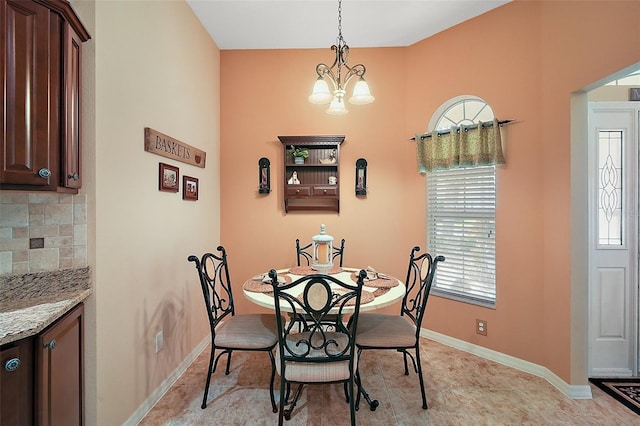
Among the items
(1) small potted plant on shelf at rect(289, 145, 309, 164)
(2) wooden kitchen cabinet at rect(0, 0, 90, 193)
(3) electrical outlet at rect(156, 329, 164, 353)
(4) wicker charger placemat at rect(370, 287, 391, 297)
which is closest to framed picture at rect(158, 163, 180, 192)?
(2) wooden kitchen cabinet at rect(0, 0, 90, 193)

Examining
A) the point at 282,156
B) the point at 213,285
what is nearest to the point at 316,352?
the point at 213,285

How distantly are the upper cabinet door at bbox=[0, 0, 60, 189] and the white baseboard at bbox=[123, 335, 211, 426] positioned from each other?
1551mm

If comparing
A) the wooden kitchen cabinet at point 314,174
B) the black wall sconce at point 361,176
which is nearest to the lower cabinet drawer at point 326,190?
the wooden kitchen cabinet at point 314,174

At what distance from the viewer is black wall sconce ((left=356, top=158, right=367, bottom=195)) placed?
3.32m

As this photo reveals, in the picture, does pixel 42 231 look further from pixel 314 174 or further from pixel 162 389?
pixel 314 174

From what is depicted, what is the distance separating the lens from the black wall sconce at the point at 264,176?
3357 millimetres

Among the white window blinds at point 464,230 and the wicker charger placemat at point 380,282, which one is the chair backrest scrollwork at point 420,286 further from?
the white window blinds at point 464,230

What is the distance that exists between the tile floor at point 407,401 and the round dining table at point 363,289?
80 centimetres

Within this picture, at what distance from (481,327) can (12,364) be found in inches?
128

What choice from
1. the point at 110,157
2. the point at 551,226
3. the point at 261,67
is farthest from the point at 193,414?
the point at 261,67

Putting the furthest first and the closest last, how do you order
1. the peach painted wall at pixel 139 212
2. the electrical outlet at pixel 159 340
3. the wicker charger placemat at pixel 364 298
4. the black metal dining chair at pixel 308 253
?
the black metal dining chair at pixel 308 253 < the electrical outlet at pixel 159 340 < the wicker charger placemat at pixel 364 298 < the peach painted wall at pixel 139 212

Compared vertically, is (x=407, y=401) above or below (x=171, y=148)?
below

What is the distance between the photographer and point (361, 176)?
3.33m

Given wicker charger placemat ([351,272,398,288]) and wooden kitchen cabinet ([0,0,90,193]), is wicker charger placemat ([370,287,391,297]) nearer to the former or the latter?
wicker charger placemat ([351,272,398,288])
